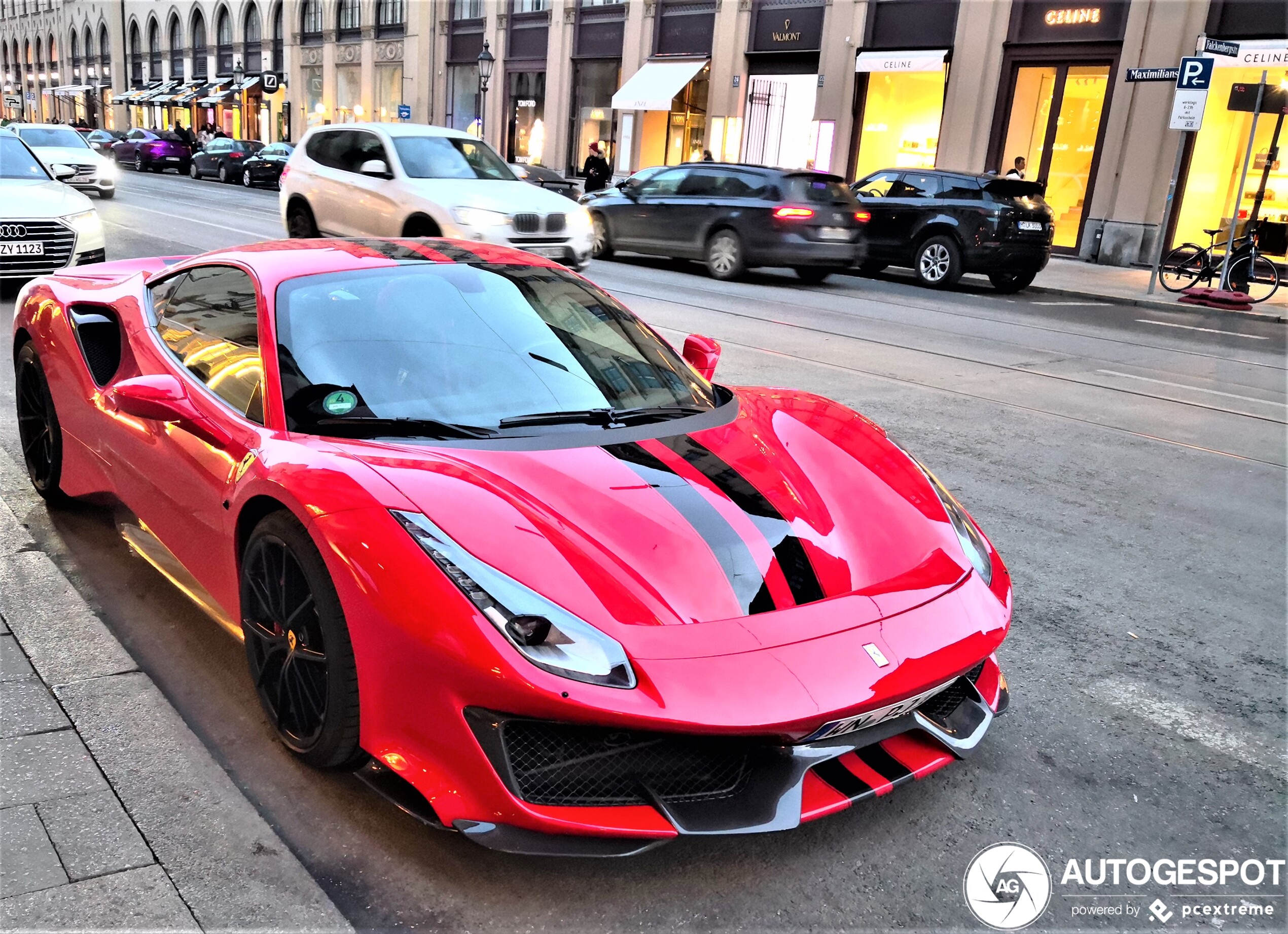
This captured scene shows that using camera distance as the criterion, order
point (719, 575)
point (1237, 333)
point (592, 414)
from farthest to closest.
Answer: point (1237, 333), point (592, 414), point (719, 575)

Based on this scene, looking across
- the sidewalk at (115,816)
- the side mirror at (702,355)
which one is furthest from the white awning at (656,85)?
the sidewalk at (115,816)

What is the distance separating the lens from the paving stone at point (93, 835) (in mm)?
2346

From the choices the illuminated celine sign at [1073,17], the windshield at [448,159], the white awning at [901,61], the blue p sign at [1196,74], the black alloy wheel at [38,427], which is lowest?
the black alloy wheel at [38,427]

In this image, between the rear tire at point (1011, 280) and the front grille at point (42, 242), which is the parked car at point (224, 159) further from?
the front grille at point (42, 242)

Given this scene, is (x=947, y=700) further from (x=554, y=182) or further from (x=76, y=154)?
(x=76, y=154)

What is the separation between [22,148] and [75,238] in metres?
1.82

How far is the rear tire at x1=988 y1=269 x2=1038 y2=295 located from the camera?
54.4 feet

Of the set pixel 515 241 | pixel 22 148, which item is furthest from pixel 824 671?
pixel 22 148

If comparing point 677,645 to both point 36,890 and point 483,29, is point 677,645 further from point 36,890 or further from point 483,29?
point 483,29

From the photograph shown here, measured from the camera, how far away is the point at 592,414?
3250mm

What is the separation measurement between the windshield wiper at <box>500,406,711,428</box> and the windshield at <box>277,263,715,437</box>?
1.0 inches

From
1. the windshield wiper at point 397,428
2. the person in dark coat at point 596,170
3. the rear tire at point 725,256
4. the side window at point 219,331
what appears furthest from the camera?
the person in dark coat at point 596,170

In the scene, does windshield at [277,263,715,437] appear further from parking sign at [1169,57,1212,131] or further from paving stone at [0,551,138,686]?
parking sign at [1169,57,1212,131]

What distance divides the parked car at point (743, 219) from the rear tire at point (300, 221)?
5.52 metres
